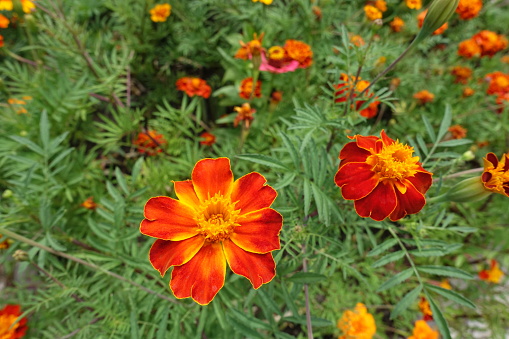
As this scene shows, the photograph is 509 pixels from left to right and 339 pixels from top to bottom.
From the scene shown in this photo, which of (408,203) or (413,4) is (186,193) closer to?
(408,203)

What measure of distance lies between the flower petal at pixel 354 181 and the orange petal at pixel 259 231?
0.18 meters

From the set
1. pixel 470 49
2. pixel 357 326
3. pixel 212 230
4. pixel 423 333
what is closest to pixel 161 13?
pixel 212 230

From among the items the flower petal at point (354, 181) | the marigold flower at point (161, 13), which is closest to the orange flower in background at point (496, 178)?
the flower petal at point (354, 181)

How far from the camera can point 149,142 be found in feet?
5.39

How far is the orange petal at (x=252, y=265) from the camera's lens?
2.36ft

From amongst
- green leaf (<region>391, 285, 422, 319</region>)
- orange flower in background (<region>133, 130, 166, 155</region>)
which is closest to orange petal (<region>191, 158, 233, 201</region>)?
green leaf (<region>391, 285, 422, 319</region>)

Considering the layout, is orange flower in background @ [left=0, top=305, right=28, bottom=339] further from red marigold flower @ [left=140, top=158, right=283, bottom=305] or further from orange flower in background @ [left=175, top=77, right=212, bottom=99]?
orange flower in background @ [left=175, top=77, right=212, bottom=99]

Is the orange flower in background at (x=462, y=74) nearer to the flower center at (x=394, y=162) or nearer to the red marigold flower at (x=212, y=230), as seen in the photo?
the flower center at (x=394, y=162)

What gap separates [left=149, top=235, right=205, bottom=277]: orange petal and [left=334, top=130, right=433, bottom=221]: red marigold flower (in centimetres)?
→ 39

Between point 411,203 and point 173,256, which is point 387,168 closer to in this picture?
point 411,203

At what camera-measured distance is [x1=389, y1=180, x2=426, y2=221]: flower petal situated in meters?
0.79

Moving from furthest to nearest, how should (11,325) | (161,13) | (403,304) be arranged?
(161,13) < (11,325) < (403,304)

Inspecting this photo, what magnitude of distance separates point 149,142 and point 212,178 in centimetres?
94

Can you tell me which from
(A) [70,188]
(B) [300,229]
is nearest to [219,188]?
(B) [300,229]
